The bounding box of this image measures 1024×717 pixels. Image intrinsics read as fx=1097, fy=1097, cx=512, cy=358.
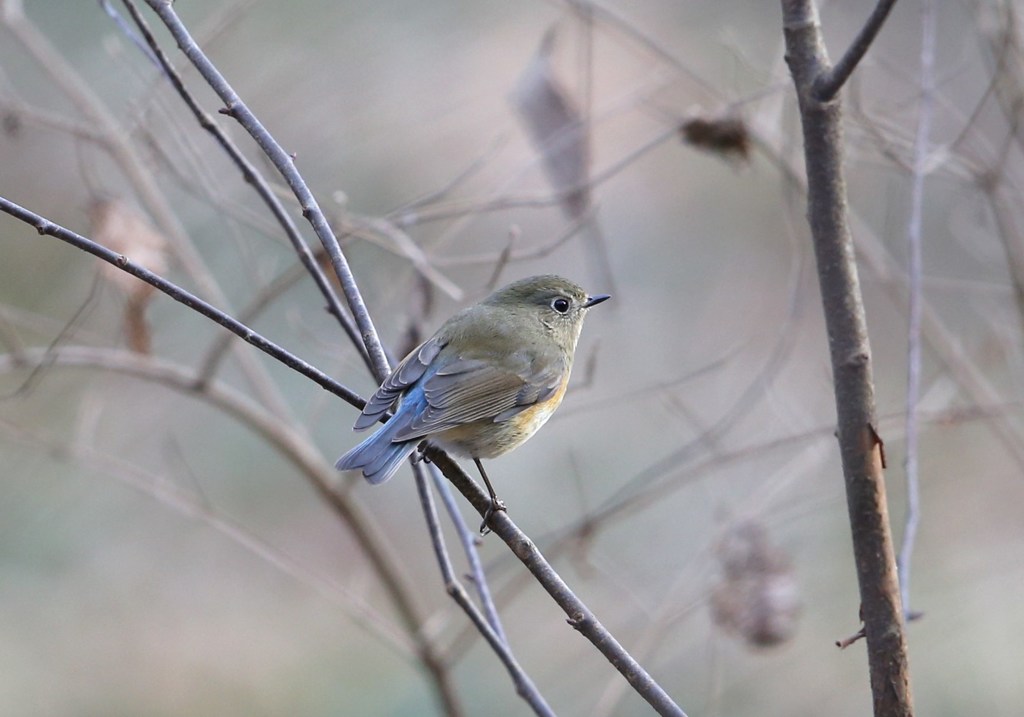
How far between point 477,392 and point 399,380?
320 millimetres

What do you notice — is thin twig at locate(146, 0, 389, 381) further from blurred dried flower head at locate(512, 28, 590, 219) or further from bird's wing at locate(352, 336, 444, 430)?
blurred dried flower head at locate(512, 28, 590, 219)

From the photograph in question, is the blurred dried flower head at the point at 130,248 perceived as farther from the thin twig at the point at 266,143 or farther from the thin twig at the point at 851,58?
the thin twig at the point at 851,58

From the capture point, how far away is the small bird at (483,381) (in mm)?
2529

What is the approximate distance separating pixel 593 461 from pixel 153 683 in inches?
126

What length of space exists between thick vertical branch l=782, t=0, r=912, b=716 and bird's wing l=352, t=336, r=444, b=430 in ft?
2.87

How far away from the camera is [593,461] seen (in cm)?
733

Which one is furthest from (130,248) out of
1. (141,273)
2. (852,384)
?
(852,384)

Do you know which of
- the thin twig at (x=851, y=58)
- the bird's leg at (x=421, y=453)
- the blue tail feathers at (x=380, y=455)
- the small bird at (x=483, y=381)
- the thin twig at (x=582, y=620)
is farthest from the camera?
the small bird at (x=483, y=381)

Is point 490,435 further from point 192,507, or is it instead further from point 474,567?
point 192,507

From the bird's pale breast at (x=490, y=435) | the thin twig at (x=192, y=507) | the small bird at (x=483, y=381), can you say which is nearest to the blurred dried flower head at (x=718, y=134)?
the small bird at (x=483, y=381)

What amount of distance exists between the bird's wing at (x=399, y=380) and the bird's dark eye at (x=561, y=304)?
1.78ft

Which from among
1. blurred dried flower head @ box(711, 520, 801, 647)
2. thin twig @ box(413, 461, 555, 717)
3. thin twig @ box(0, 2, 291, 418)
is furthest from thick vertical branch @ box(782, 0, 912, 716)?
thin twig @ box(0, 2, 291, 418)

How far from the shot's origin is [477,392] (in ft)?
9.46

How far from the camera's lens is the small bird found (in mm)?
Answer: 2529
